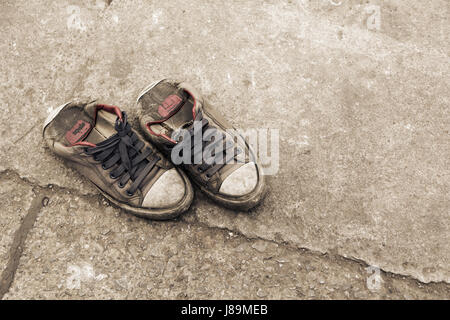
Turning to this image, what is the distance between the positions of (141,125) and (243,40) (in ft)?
2.91

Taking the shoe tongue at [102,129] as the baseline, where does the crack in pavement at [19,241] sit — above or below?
below

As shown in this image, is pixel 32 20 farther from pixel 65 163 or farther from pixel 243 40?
pixel 243 40

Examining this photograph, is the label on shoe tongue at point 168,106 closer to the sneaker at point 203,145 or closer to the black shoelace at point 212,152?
the sneaker at point 203,145

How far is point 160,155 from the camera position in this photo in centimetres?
171

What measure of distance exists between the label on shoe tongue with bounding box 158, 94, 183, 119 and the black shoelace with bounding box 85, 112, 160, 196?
182 mm

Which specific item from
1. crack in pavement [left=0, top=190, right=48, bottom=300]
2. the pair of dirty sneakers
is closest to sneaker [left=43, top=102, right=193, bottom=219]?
the pair of dirty sneakers

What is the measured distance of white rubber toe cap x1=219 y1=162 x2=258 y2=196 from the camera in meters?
1.61

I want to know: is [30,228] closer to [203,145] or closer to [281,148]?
[203,145]

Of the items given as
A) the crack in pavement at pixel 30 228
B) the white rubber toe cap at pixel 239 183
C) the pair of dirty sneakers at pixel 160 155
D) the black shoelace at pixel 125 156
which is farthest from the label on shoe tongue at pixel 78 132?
the white rubber toe cap at pixel 239 183

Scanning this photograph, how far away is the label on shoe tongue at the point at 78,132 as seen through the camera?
173 centimetres

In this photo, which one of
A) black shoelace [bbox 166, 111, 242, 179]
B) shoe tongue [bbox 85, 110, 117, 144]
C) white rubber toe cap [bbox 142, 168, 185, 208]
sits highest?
shoe tongue [bbox 85, 110, 117, 144]

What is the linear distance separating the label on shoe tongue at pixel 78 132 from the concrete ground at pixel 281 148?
8.2 inches

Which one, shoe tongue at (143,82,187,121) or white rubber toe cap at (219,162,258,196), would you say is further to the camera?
shoe tongue at (143,82,187,121)

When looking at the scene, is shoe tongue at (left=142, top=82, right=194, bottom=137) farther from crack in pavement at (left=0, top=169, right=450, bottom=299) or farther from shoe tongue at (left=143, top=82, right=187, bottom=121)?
crack in pavement at (left=0, top=169, right=450, bottom=299)
